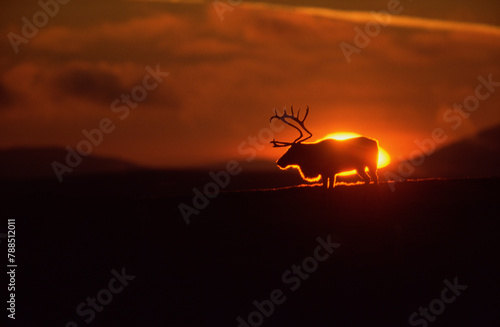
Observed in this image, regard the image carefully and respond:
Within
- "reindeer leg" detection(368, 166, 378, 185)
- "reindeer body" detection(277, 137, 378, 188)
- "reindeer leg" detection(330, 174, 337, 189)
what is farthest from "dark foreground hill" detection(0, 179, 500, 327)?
"reindeer body" detection(277, 137, 378, 188)

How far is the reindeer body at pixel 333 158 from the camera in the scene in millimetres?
19109

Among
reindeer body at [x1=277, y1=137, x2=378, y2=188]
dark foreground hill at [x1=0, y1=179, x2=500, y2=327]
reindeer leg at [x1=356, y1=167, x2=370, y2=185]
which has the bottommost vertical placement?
dark foreground hill at [x1=0, y1=179, x2=500, y2=327]

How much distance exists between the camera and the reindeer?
19109 millimetres

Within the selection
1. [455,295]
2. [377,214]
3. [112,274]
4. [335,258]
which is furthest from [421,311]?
[112,274]

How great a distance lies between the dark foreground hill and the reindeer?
2.77ft

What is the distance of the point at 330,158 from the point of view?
19.2m

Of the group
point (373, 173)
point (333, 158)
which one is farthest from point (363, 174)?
point (333, 158)

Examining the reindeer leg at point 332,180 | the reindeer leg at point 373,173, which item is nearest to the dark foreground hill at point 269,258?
the reindeer leg at point 332,180

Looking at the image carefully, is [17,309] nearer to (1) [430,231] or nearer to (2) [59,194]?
(2) [59,194]

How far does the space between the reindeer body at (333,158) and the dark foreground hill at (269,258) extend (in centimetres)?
88

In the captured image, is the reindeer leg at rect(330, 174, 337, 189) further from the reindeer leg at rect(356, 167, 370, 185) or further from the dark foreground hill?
the reindeer leg at rect(356, 167, 370, 185)

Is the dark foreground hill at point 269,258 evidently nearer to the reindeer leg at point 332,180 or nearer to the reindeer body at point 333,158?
the reindeer leg at point 332,180

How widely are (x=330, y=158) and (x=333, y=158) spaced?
81mm

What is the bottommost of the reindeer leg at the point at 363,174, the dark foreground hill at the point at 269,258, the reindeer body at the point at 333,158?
the dark foreground hill at the point at 269,258
